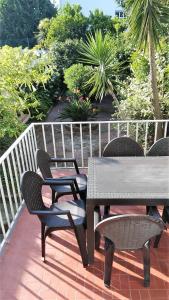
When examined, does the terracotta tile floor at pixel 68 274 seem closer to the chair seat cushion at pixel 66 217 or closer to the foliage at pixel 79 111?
the chair seat cushion at pixel 66 217

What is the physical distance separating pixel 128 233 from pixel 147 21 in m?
3.32

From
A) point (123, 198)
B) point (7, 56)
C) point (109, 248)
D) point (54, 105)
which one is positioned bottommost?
point (54, 105)

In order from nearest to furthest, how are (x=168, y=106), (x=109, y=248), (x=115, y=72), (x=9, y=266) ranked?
(x=109, y=248) < (x=9, y=266) < (x=168, y=106) < (x=115, y=72)

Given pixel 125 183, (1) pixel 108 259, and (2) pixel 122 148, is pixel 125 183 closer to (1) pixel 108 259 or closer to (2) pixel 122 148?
(1) pixel 108 259

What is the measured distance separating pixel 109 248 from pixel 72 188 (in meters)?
0.86

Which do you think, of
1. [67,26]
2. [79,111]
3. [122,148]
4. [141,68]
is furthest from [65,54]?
[122,148]

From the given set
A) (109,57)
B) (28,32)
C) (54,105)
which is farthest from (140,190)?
(28,32)

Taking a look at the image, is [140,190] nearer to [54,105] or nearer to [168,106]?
[168,106]

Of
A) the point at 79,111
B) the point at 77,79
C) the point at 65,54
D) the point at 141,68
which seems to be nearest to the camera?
the point at 141,68

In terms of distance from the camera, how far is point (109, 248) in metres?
2.26

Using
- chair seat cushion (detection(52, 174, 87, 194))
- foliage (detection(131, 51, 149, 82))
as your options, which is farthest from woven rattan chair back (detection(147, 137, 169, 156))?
foliage (detection(131, 51, 149, 82))

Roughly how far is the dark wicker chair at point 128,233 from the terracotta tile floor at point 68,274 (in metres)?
0.11

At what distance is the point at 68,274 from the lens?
98.9 inches

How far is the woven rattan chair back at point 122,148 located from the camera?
336cm
